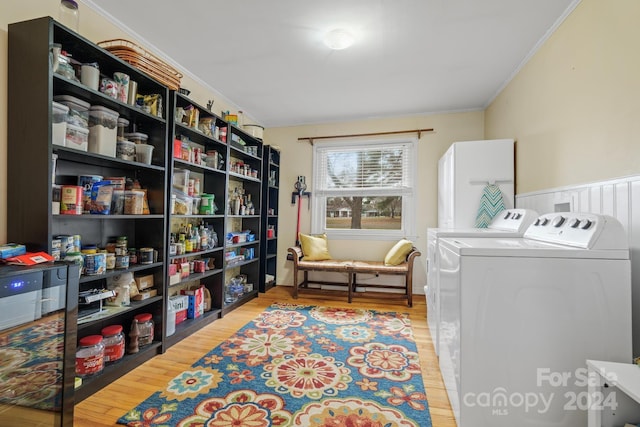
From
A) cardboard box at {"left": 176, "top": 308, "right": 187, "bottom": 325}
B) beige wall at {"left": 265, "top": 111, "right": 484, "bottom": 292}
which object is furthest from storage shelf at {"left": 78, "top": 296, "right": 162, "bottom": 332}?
beige wall at {"left": 265, "top": 111, "right": 484, "bottom": 292}

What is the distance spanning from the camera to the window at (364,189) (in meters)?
4.02

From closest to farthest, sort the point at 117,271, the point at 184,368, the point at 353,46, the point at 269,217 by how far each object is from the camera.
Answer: the point at 117,271 → the point at 184,368 → the point at 353,46 → the point at 269,217

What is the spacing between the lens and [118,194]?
197 cm

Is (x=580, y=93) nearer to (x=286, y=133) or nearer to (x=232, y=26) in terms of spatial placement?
(x=232, y=26)

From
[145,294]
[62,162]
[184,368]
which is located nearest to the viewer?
[62,162]

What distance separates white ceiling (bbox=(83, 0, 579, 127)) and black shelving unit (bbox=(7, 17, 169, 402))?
554 millimetres

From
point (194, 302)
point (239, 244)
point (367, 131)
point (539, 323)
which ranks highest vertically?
point (367, 131)


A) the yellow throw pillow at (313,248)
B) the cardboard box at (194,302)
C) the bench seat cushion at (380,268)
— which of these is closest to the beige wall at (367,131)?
the yellow throw pillow at (313,248)

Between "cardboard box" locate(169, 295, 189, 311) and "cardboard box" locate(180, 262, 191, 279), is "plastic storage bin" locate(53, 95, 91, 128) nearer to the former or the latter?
"cardboard box" locate(180, 262, 191, 279)

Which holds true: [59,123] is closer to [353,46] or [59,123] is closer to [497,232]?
[353,46]

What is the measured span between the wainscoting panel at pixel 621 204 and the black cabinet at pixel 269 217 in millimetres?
3222

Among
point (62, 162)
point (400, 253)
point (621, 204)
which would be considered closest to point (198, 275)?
point (62, 162)

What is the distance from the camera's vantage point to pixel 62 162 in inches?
69.7

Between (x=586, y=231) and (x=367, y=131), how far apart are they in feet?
10.4
